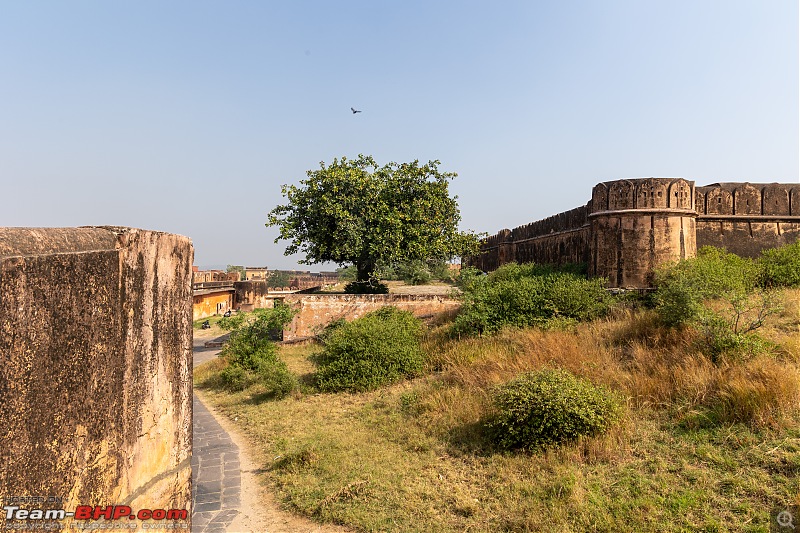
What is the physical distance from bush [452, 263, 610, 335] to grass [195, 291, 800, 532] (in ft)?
4.58

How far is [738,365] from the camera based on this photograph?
5.42 m

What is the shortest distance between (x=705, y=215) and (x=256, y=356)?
1119cm

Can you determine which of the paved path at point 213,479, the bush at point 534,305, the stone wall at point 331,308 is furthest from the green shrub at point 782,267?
the paved path at point 213,479

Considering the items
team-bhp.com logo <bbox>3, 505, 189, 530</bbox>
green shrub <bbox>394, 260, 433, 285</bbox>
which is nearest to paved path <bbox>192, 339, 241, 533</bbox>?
team-bhp.com logo <bbox>3, 505, 189, 530</bbox>

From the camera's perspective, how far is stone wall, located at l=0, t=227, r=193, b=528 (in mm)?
1233

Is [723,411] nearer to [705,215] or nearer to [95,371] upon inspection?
[95,371]

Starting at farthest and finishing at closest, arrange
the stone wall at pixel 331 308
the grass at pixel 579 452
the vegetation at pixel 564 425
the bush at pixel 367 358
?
the stone wall at pixel 331 308 < the bush at pixel 367 358 < the vegetation at pixel 564 425 < the grass at pixel 579 452

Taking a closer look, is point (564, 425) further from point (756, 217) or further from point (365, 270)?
point (365, 270)

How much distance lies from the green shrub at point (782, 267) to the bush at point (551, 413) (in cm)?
654

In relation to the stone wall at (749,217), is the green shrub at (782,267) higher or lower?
lower

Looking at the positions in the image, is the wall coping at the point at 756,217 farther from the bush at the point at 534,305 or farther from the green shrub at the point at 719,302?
the bush at the point at 534,305

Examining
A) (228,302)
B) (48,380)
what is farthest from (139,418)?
(228,302)

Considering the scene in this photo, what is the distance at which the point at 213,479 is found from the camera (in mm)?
5344

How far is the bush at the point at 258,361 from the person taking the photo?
852cm
